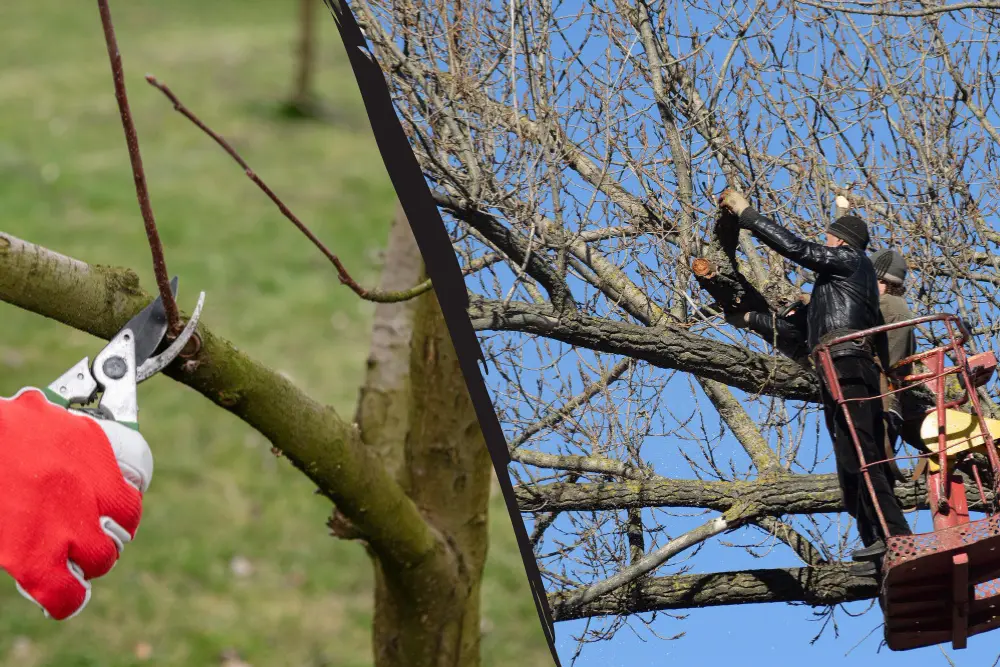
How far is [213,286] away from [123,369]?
343 cm

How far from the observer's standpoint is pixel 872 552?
115cm

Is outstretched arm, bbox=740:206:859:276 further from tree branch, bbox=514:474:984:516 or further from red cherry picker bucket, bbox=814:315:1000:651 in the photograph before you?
tree branch, bbox=514:474:984:516

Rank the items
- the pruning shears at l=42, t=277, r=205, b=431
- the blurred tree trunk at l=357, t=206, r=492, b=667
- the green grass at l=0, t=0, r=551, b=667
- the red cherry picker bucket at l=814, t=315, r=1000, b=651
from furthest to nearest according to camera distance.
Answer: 1. the green grass at l=0, t=0, r=551, b=667
2. the blurred tree trunk at l=357, t=206, r=492, b=667
3. the pruning shears at l=42, t=277, r=205, b=431
4. the red cherry picker bucket at l=814, t=315, r=1000, b=651

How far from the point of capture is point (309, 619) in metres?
3.60

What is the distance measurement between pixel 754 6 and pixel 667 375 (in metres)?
0.40

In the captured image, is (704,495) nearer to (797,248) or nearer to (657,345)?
(657,345)

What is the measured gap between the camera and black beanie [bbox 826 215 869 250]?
44.0 inches

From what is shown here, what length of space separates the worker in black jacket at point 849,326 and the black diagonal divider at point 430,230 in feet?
1.04

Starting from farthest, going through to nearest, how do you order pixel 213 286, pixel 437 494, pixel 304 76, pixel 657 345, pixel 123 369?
pixel 304 76, pixel 213 286, pixel 437 494, pixel 123 369, pixel 657 345

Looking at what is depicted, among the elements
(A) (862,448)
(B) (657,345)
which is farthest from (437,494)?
(A) (862,448)

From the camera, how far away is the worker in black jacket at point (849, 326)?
1.11 meters

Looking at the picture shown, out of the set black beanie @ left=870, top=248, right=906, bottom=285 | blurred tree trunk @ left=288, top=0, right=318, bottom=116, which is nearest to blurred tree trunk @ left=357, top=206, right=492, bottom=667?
black beanie @ left=870, top=248, right=906, bottom=285

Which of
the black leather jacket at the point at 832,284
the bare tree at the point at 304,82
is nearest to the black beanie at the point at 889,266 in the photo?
the black leather jacket at the point at 832,284

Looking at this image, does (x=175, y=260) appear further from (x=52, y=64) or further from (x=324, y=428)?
(x=324, y=428)
